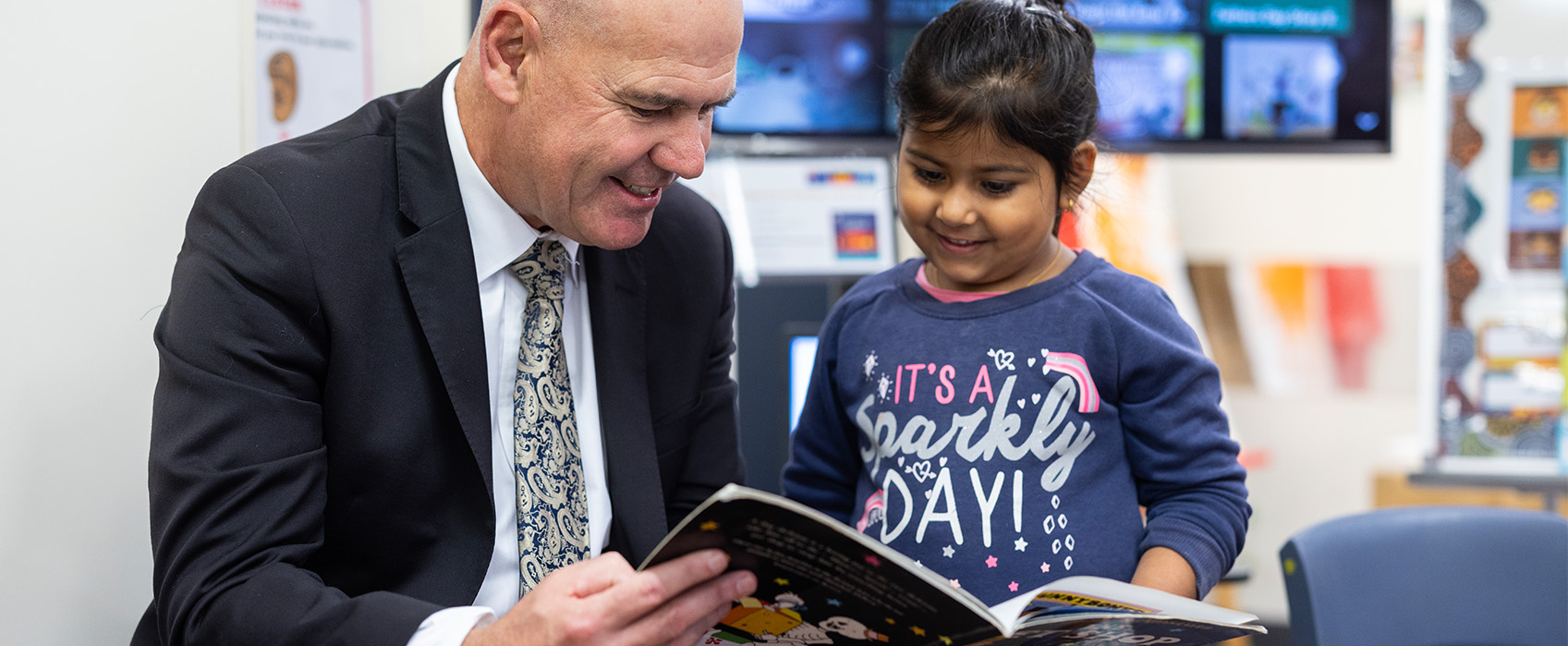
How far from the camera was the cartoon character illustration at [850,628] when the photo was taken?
A: 0.96 meters

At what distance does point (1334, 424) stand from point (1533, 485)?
1.35m

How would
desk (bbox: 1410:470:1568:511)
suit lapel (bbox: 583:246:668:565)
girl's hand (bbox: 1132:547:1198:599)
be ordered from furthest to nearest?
1. desk (bbox: 1410:470:1568:511)
2. suit lapel (bbox: 583:246:668:565)
3. girl's hand (bbox: 1132:547:1198:599)

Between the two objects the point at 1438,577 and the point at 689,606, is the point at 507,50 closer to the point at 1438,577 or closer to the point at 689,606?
the point at 689,606

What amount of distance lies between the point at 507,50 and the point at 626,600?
0.61 meters

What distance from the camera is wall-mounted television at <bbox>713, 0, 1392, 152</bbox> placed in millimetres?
2521

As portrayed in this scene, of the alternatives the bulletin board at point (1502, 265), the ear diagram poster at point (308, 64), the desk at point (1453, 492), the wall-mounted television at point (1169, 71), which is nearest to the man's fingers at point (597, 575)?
the ear diagram poster at point (308, 64)

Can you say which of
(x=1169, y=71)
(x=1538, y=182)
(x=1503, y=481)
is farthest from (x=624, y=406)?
(x=1538, y=182)

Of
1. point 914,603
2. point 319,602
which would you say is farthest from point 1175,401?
point 319,602

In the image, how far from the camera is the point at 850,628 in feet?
3.20

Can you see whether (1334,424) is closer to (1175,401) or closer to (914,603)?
(1175,401)

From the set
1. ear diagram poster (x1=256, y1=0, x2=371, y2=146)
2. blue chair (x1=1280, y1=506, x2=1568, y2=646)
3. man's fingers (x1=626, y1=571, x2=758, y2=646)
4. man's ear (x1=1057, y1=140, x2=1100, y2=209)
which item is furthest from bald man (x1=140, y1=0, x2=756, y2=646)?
blue chair (x1=1280, y1=506, x2=1568, y2=646)

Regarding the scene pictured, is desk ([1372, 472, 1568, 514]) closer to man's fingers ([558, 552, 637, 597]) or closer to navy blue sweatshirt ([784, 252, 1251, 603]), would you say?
navy blue sweatshirt ([784, 252, 1251, 603])

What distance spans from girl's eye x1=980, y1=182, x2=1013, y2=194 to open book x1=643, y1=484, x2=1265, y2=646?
447 mm

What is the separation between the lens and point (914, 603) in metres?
0.87
